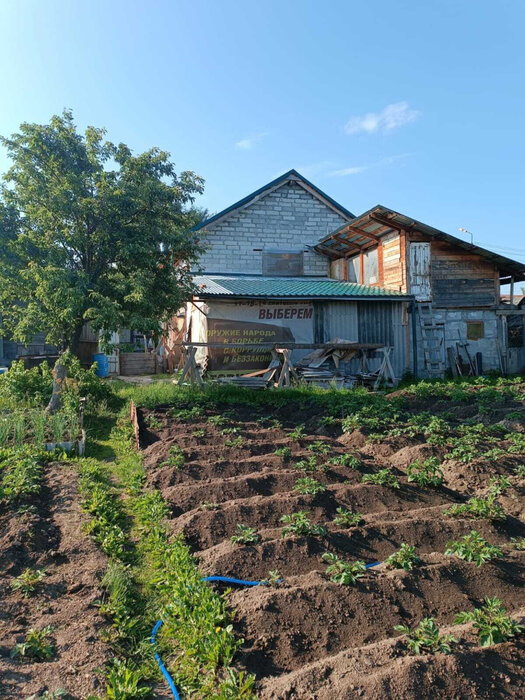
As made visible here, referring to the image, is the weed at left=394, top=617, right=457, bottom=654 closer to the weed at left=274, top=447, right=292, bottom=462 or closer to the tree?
the weed at left=274, top=447, right=292, bottom=462

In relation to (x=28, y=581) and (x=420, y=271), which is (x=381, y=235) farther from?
(x=28, y=581)

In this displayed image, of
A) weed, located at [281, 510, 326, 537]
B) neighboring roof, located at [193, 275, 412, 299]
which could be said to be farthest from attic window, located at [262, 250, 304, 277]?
weed, located at [281, 510, 326, 537]

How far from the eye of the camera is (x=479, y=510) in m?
5.11

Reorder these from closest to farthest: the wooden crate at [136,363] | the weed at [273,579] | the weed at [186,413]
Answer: the weed at [273,579], the weed at [186,413], the wooden crate at [136,363]

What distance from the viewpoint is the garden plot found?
3.02m

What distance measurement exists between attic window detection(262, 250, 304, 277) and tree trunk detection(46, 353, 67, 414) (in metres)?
11.4

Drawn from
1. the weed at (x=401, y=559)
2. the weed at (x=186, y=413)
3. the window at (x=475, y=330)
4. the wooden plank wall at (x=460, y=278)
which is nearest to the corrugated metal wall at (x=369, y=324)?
the wooden plank wall at (x=460, y=278)

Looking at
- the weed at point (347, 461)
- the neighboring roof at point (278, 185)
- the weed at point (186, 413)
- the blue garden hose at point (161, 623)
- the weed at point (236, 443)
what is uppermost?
the neighboring roof at point (278, 185)

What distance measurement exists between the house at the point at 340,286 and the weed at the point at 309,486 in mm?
8786

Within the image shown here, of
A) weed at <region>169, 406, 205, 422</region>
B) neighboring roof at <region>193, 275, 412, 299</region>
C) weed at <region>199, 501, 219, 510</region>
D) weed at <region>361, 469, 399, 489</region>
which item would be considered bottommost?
weed at <region>199, 501, 219, 510</region>

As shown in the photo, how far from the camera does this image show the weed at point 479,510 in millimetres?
5035

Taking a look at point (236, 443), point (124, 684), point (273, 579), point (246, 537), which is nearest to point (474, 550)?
point (273, 579)

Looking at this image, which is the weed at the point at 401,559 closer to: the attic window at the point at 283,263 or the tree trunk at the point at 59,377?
the tree trunk at the point at 59,377

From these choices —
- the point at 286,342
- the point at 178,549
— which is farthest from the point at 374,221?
the point at 178,549
